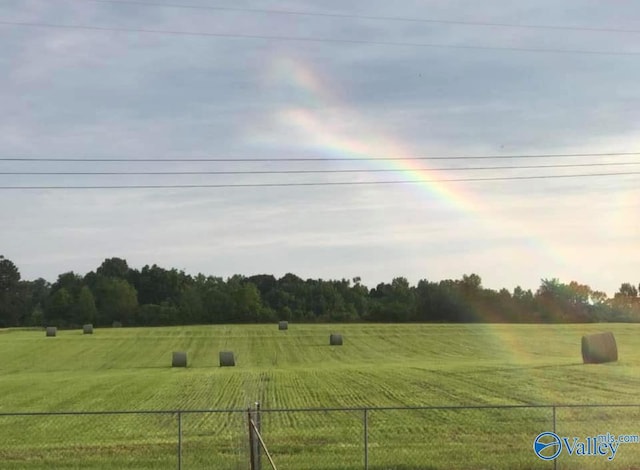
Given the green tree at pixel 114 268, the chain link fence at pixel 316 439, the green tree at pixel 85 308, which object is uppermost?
the green tree at pixel 114 268

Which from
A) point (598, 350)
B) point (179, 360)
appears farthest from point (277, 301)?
point (598, 350)

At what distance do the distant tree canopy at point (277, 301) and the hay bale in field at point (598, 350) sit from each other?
66.5m

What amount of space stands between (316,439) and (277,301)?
138 meters

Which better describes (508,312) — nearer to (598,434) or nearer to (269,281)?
(269,281)

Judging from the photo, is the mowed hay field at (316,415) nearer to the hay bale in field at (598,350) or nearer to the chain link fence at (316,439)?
the chain link fence at (316,439)

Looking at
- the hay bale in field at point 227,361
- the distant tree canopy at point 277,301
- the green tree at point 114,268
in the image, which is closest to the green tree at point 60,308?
the distant tree canopy at point 277,301

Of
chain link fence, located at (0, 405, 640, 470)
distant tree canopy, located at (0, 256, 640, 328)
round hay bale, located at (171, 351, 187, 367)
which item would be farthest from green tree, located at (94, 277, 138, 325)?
chain link fence, located at (0, 405, 640, 470)

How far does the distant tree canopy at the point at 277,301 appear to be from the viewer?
395 feet

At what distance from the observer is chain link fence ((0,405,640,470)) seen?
1489 centimetres

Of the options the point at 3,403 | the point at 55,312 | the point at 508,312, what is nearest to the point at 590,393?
the point at 3,403

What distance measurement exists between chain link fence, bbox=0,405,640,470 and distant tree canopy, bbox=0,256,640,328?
286 ft

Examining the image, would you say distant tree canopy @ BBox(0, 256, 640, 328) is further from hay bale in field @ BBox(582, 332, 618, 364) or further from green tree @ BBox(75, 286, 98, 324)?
hay bale in field @ BBox(582, 332, 618, 364)

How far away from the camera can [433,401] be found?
928 inches

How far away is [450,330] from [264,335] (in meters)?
19.8
